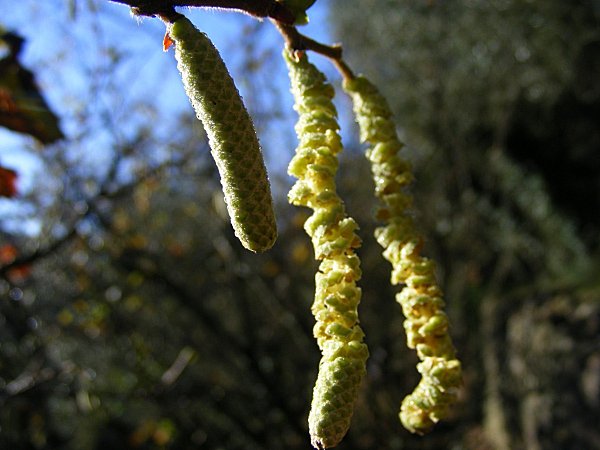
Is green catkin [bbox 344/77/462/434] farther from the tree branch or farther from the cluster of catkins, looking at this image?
the tree branch

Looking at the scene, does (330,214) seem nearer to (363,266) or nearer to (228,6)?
(228,6)

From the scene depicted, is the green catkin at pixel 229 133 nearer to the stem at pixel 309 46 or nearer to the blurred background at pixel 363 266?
the stem at pixel 309 46

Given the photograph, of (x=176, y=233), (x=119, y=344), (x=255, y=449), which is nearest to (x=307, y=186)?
(x=255, y=449)

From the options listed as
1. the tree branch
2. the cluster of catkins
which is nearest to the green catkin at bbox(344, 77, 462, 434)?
the cluster of catkins

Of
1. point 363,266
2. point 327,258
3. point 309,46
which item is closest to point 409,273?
point 327,258

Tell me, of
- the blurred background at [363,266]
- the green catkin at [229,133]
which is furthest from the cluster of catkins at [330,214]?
the blurred background at [363,266]

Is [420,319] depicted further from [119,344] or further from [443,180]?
[443,180]
